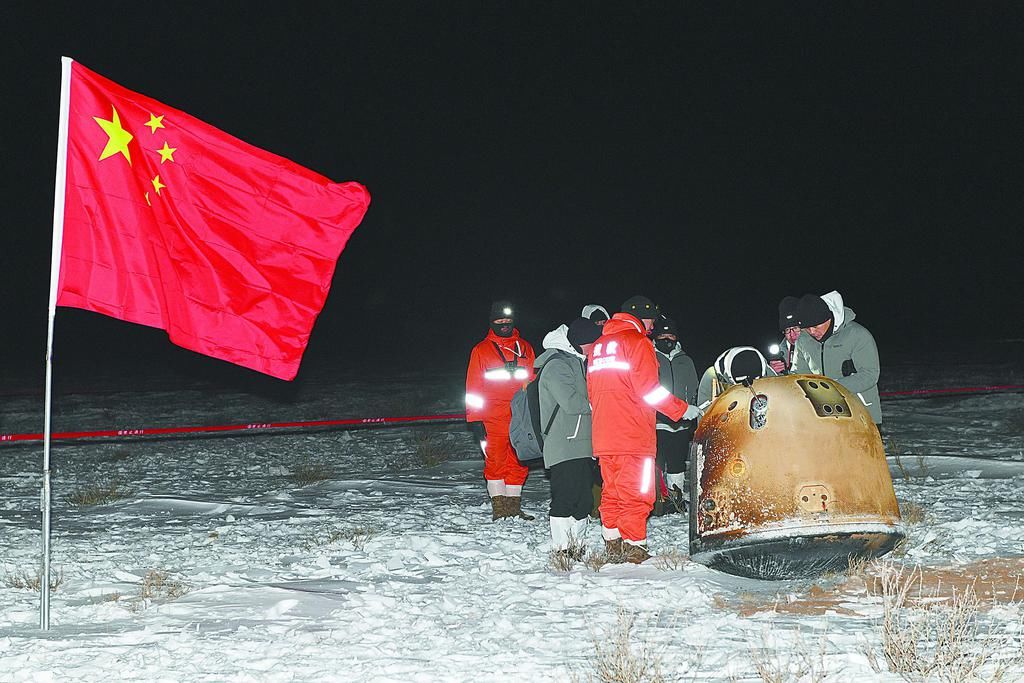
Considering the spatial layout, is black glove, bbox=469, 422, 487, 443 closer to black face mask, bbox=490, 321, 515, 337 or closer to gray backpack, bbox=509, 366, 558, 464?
black face mask, bbox=490, 321, 515, 337

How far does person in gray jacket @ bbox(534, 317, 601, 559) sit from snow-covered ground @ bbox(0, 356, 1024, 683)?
1.12 ft

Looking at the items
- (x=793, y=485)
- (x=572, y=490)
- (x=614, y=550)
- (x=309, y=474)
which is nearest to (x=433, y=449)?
(x=309, y=474)

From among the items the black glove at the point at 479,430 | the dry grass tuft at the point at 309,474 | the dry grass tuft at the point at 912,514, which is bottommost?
the dry grass tuft at the point at 912,514

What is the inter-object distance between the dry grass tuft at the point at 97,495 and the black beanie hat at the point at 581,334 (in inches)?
192

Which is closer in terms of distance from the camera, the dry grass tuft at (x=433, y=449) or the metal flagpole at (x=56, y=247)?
the metal flagpole at (x=56, y=247)

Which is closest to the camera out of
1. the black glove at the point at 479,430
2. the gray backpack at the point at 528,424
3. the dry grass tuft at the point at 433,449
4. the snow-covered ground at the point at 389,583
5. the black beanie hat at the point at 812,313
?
the snow-covered ground at the point at 389,583

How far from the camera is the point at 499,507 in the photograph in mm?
9555

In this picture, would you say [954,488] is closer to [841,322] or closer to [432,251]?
[841,322]

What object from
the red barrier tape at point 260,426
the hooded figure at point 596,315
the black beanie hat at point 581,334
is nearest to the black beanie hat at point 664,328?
the hooded figure at point 596,315

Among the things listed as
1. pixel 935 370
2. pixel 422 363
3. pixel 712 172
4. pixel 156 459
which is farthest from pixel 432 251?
pixel 156 459

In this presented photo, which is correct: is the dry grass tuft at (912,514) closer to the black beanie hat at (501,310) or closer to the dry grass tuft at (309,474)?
the black beanie hat at (501,310)

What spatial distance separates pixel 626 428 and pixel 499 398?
219cm

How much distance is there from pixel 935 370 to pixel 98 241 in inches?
1008

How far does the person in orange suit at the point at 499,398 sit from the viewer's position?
9516 mm
